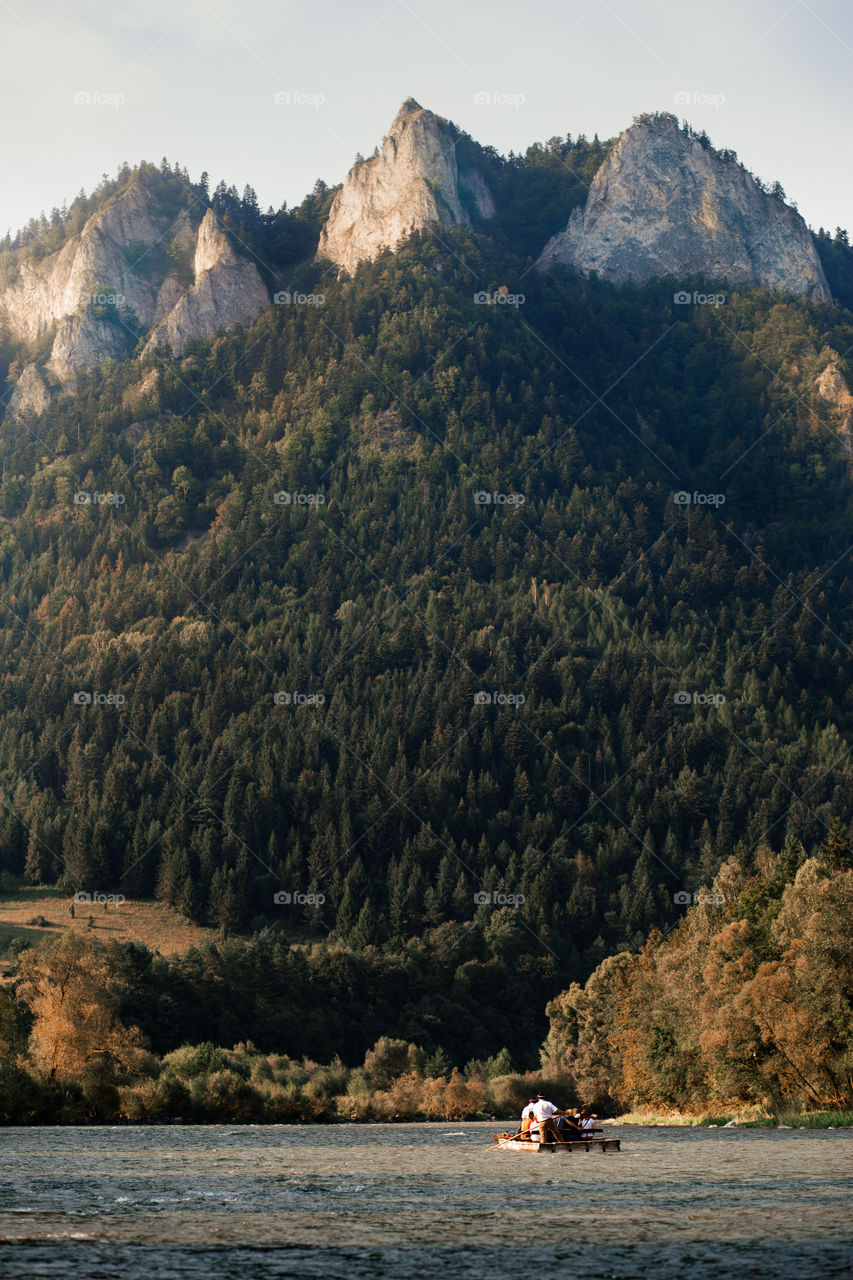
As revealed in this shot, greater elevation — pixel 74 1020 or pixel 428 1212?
pixel 428 1212

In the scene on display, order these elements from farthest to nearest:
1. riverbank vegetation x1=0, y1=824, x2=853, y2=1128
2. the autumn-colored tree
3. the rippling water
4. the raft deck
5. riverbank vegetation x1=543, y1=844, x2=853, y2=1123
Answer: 1. the autumn-colored tree
2. riverbank vegetation x1=0, y1=824, x2=853, y2=1128
3. riverbank vegetation x1=543, y1=844, x2=853, y2=1123
4. the raft deck
5. the rippling water

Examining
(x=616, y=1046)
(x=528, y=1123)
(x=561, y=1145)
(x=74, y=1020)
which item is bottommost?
(x=616, y=1046)

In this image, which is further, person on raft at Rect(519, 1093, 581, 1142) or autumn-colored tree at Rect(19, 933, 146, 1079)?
autumn-colored tree at Rect(19, 933, 146, 1079)

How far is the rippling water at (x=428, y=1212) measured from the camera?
106 ft

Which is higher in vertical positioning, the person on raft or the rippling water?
the rippling water

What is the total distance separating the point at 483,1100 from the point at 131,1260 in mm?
111266

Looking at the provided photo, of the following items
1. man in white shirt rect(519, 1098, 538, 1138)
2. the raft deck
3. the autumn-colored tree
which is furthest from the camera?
the autumn-colored tree

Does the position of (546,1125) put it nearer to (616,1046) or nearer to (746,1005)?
(746,1005)

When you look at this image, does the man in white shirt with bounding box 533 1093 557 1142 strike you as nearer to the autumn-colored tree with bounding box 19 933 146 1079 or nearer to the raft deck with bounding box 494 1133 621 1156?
the raft deck with bounding box 494 1133 621 1156

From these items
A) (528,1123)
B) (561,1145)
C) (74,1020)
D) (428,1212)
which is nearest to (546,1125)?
(561,1145)

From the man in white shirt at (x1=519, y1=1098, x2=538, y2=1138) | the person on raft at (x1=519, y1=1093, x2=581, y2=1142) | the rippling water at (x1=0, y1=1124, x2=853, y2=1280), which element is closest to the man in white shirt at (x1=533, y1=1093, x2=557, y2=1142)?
the person on raft at (x1=519, y1=1093, x2=581, y2=1142)

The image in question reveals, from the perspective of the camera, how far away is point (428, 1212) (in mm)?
43000

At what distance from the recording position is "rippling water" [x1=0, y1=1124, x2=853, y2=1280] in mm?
32312

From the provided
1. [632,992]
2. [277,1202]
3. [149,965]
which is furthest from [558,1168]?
[149,965]
